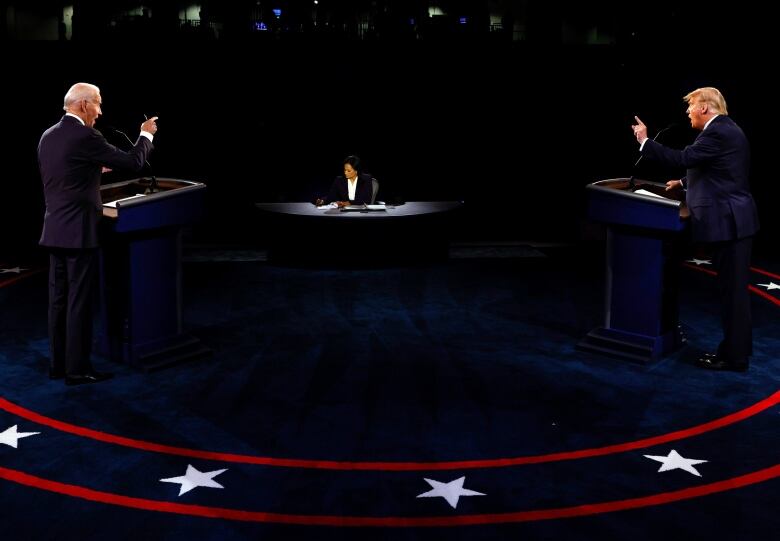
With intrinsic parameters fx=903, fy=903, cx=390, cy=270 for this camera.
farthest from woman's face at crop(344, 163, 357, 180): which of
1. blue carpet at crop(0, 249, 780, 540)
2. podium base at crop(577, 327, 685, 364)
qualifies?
podium base at crop(577, 327, 685, 364)

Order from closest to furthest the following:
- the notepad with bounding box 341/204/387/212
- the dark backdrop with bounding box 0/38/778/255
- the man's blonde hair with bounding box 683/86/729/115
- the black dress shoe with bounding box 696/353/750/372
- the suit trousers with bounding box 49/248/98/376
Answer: the suit trousers with bounding box 49/248/98/376
the man's blonde hair with bounding box 683/86/729/115
the black dress shoe with bounding box 696/353/750/372
the notepad with bounding box 341/204/387/212
the dark backdrop with bounding box 0/38/778/255

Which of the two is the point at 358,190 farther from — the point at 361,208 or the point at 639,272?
the point at 639,272

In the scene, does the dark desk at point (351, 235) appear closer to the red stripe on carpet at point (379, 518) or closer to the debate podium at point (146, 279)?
the debate podium at point (146, 279)

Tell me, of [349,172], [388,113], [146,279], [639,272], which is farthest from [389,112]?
[146,279]

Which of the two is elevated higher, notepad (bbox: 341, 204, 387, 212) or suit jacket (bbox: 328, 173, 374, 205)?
suit jacket (bbox: 328, 173, 374, 205)

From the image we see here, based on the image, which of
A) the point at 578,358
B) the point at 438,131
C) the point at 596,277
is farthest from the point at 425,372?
the point at 438,131

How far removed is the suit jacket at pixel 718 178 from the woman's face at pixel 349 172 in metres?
3.99

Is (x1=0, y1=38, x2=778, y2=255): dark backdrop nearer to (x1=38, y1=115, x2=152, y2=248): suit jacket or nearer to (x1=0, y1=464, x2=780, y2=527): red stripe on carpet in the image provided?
(x1=38, y1=115, x2=152, y2=248): suit jacket

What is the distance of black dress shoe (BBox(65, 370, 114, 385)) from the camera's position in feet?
17.3

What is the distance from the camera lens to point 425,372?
558 centimetres

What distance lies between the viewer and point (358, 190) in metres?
9.10

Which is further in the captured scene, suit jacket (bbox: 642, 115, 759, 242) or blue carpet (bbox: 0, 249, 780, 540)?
suit jacket (bbox: 642, 115, 759, 242)

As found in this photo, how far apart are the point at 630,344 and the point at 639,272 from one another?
473 millimetres

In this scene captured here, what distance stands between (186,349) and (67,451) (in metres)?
1.59
